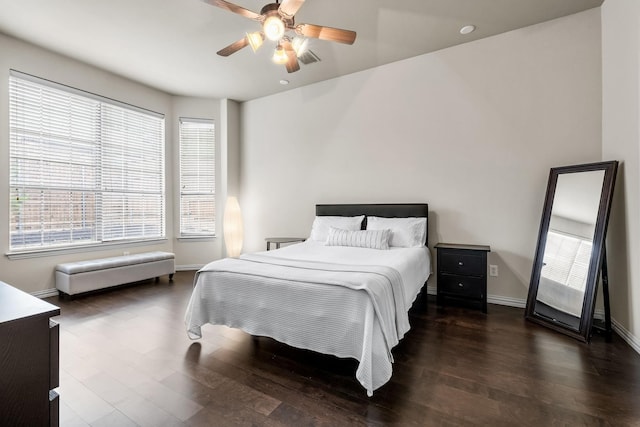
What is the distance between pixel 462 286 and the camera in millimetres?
3234

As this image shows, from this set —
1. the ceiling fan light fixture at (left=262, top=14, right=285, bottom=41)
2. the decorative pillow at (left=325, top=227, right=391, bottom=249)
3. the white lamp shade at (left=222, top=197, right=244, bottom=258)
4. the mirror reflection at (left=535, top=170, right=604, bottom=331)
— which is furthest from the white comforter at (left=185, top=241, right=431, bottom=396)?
the white lamp shade at (left=222, top=197, right=244, bottom=258)

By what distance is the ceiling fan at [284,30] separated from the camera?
83.9 inches

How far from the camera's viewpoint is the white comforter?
1771 mm

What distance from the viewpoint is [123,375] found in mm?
2014

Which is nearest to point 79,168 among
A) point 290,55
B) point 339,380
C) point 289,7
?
point 290,55

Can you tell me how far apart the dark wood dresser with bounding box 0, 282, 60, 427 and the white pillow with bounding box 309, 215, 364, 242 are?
3.12m

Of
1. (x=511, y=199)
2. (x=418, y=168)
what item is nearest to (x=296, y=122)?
(x=418, y=168)

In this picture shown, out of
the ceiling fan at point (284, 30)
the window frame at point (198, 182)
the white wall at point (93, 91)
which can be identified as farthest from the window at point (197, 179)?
the ceiling fan at point (284, 30)

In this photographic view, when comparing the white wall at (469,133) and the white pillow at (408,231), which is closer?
the white wall at (469,133)

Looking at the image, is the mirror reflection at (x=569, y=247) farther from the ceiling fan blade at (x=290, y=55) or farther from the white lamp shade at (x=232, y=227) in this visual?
the white lamp shade at (x=232, y=227)

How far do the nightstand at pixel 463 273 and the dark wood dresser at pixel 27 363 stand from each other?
327cm

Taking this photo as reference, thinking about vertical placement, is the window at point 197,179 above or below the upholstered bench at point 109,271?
above

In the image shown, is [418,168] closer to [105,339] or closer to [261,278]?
[261,278]

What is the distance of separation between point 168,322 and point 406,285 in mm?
2362
